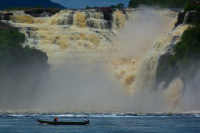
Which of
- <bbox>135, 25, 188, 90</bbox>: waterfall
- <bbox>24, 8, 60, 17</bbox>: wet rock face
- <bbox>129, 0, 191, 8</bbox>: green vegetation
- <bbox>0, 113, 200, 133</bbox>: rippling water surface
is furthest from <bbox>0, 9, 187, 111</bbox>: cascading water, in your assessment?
<bbox>129, 0, 191, 8</bbox>: green vegetation

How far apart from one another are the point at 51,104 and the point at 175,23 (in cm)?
3281

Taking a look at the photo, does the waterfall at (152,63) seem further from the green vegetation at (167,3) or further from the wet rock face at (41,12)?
the green vegetation at (167,3)

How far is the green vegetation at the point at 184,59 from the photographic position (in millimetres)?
73812

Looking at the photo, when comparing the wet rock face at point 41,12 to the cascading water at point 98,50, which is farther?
the wet rock face at point 41,12

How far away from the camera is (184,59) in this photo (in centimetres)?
7494

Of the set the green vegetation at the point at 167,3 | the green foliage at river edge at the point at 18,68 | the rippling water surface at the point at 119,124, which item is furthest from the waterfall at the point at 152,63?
the green vegetation at the point at 167,3

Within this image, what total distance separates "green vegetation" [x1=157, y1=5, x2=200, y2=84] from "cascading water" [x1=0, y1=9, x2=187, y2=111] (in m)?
2.85

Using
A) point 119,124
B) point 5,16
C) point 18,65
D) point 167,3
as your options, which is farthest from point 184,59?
point 167,3

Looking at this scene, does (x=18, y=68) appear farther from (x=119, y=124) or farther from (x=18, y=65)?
(x=119, y=124)

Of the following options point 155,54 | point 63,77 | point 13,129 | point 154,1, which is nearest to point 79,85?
point 63,77

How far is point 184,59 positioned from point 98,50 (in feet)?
87.5

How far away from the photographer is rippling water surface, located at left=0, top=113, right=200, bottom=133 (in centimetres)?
4925

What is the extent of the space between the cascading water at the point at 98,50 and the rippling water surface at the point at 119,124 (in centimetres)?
1549

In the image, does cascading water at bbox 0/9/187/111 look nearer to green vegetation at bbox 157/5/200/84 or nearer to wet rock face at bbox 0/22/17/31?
wet rock face at bbox 0/22/17/31
